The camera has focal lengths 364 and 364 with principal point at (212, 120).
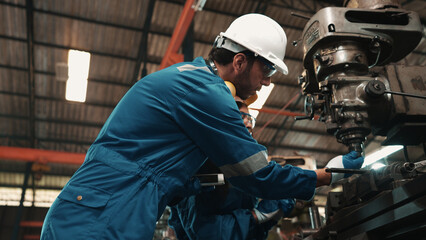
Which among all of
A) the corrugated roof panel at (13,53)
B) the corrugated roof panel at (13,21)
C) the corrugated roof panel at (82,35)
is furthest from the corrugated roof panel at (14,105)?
the corrugated roof panel at (82,35)

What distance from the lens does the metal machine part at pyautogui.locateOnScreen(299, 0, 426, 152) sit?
57.6 inches

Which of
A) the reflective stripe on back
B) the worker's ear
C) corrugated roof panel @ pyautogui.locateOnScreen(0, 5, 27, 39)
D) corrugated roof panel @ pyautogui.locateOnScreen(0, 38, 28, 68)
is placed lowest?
the reflective stripe on back

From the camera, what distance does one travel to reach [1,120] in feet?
30.7

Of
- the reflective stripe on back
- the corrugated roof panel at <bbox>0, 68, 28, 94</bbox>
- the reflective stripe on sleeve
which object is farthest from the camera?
the corrugated roof panel at <bbox>0, 68, 28, 94</bbox>

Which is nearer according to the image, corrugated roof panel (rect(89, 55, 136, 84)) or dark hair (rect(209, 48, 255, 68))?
dark hair (rect(209, 48, 255, 68))

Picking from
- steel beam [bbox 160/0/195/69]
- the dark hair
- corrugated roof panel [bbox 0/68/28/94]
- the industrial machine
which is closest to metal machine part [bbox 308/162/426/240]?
the industrial machine

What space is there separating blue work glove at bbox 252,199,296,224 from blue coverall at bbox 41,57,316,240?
0.62 metres

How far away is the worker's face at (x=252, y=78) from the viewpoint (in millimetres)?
1694

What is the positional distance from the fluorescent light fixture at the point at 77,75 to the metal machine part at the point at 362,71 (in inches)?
239

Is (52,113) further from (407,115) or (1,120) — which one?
(407,115)

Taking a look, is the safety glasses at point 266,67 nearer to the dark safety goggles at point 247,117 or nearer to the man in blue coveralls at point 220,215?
the man in blue coveralls at point 220,215

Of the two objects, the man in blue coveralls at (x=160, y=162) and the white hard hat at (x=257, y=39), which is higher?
the white hard hat at (x=257, y=39)

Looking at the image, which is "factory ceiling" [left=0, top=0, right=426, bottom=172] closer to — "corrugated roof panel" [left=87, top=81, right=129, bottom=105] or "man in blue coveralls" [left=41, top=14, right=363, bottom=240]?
"corrugated roof panel" [left=87, top=81, right=129, bottom=105]

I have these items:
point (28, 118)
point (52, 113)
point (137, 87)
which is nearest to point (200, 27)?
point (52, 113)
